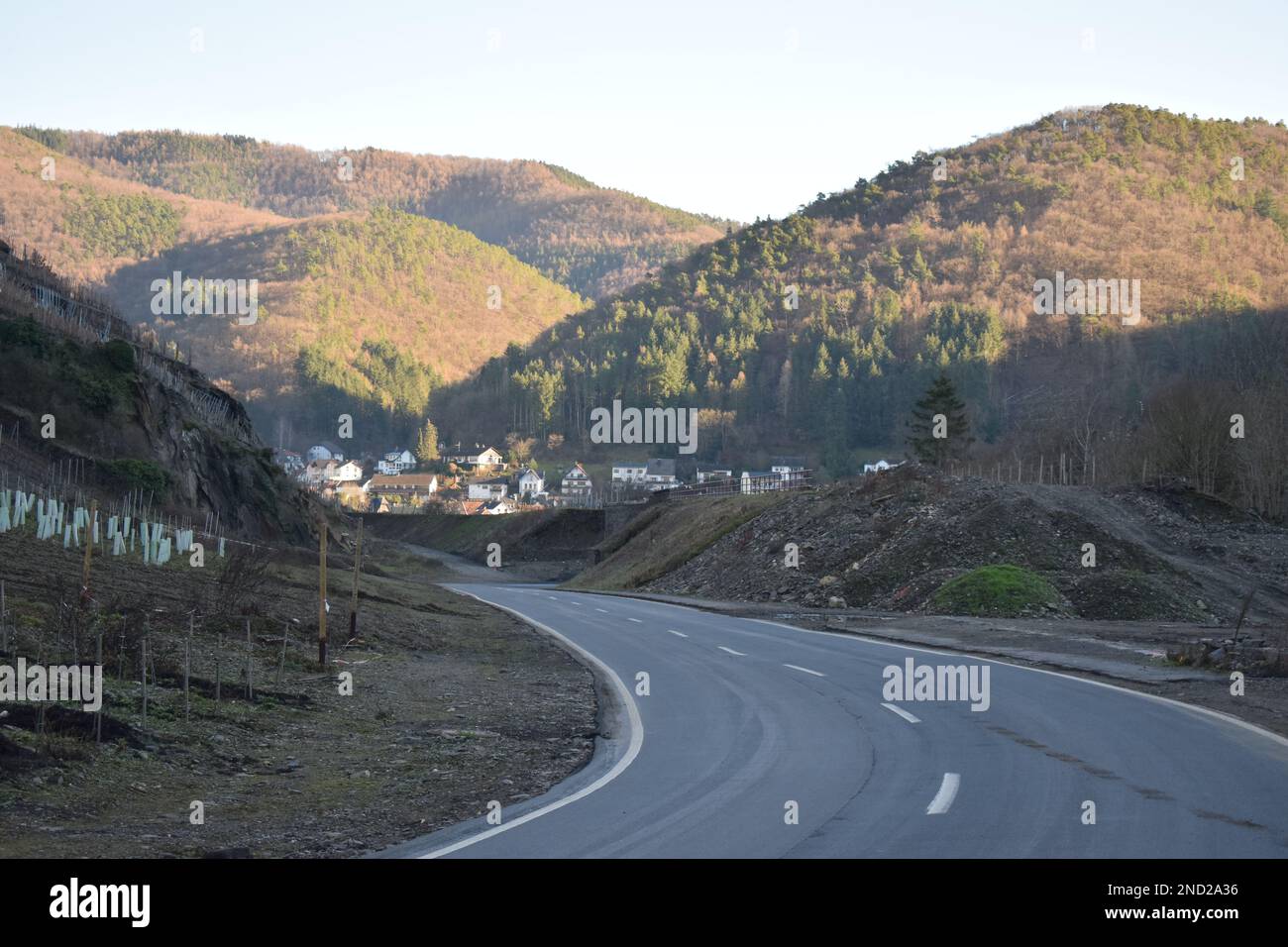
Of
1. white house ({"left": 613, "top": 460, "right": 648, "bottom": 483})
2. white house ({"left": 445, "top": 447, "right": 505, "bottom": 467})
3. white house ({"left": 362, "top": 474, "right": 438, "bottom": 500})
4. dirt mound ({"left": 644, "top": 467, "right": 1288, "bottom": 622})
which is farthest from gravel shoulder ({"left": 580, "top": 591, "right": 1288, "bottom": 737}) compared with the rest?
white house ({"left": 445, "top": 447, "right": 505, "bottom": 467})

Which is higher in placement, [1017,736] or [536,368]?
[536,368]

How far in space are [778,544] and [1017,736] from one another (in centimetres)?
3658

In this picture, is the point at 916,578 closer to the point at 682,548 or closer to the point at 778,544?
the point at 778,544

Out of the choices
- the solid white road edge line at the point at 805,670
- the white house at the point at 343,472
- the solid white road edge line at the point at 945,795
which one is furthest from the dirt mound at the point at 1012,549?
the white house at the point at 343,472

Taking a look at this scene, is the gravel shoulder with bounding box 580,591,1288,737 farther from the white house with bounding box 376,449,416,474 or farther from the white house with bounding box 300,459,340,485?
the white house with bounding box 376,449,416,474

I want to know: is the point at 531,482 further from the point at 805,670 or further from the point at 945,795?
the point at 945,795

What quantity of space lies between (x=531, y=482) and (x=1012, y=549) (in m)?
121

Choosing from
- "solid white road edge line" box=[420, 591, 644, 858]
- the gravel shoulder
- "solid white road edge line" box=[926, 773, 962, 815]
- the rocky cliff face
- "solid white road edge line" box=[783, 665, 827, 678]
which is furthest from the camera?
the rocky cliff face

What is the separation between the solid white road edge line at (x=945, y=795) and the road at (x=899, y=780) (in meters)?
0.04

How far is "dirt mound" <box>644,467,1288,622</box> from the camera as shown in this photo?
37.4 metres

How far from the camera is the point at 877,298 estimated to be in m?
193

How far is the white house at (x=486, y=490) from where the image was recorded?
163m

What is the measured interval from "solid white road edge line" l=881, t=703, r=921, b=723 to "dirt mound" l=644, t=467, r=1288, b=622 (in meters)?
19.6
